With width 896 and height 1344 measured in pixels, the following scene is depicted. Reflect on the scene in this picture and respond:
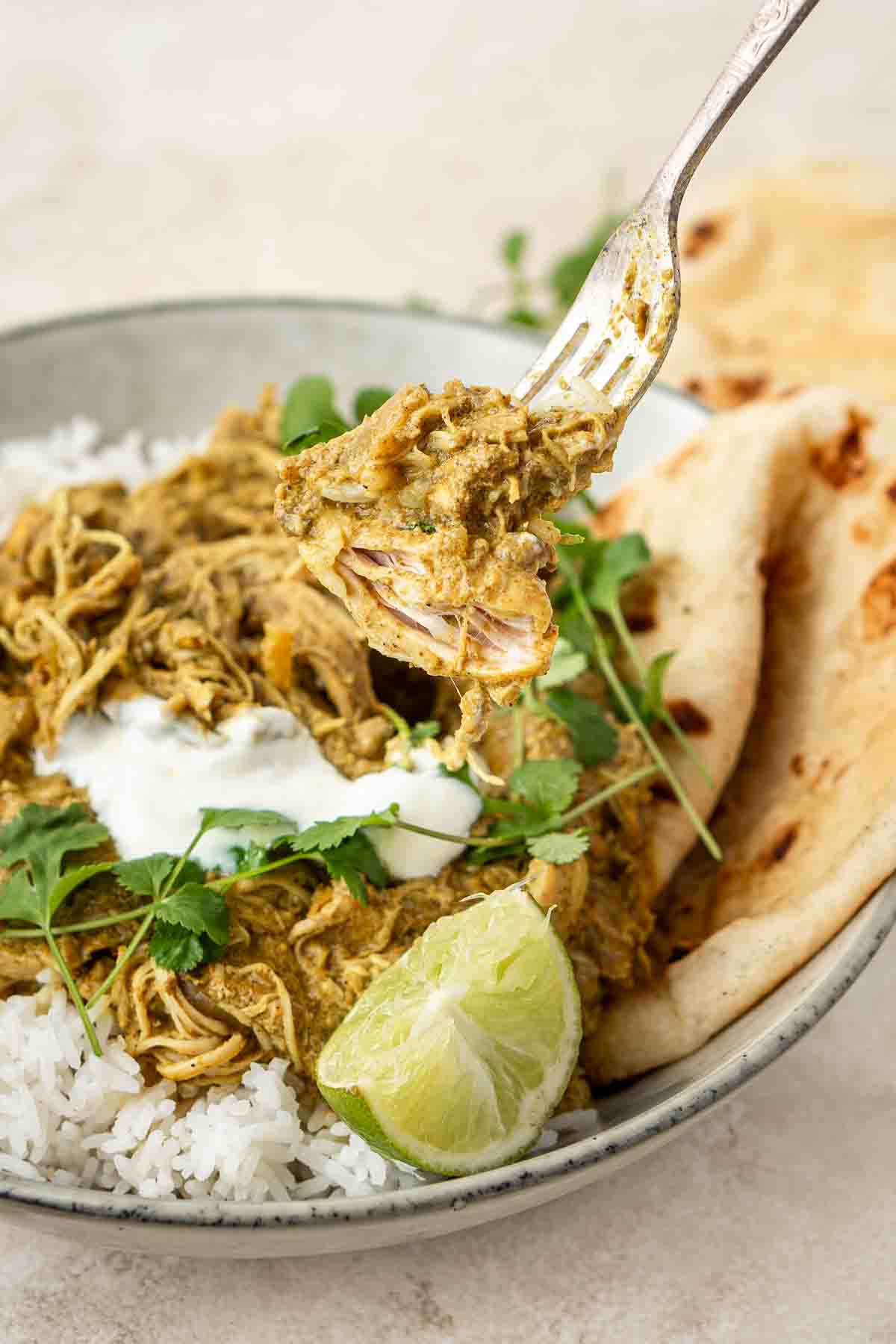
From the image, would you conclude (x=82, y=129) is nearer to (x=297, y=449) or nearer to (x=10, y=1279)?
(x=297, y=449)

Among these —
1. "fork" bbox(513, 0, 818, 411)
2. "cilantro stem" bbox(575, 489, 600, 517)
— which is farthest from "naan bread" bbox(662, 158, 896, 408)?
"fork" bbox(513, 0, 818, 411)

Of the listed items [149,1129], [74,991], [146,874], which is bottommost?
[149,1129]

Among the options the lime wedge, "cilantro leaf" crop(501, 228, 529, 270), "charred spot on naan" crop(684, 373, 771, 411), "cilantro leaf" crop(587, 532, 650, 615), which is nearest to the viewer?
the lime wedge

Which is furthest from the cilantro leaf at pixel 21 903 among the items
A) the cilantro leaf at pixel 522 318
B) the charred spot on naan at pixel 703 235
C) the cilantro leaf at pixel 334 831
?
the charred spot on naan at pixel 703 235

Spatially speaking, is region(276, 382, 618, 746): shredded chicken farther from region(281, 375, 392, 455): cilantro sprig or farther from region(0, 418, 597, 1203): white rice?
region(0, 418, 597, 1203): white rice

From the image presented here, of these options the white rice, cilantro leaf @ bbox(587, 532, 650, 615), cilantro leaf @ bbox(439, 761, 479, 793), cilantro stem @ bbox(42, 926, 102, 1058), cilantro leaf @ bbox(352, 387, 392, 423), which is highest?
cilantro leaf @ bbox(352, 387, 392, 423)

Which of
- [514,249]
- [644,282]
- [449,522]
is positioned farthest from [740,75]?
[514,249]

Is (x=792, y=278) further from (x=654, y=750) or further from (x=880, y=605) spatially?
(x=654, y=750)
